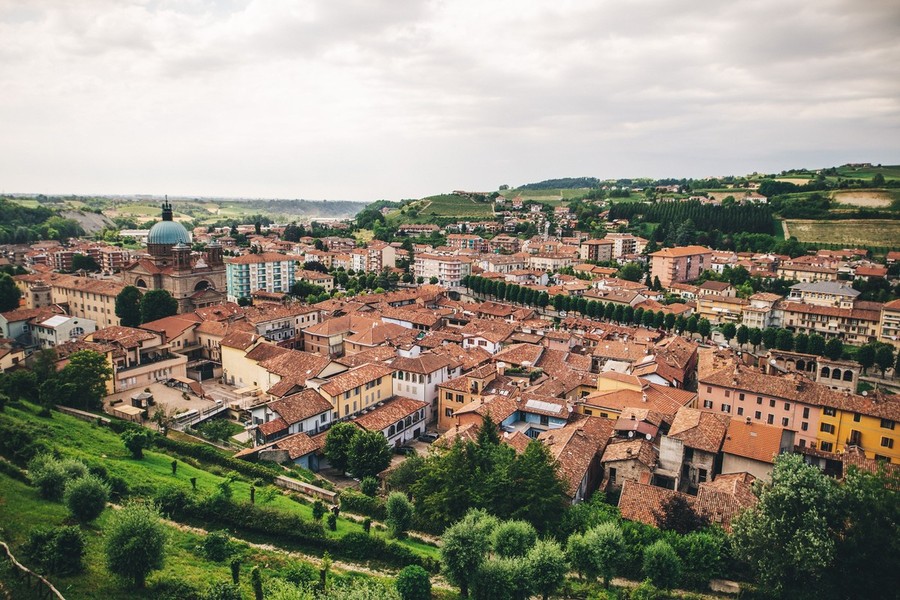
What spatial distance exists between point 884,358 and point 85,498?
2519 inches

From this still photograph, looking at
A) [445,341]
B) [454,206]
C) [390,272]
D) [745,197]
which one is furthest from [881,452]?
[454,206]

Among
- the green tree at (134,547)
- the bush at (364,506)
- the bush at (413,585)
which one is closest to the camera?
the green tree at (134,547)

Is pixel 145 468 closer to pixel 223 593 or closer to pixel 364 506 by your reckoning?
pixel 364 506

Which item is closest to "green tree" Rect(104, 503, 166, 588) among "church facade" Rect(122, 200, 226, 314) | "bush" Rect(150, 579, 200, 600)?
"bush" Rect(150, 579, 200, 600)

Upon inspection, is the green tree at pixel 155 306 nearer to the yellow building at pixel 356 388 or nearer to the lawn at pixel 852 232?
the yellow building at pixel 356 388

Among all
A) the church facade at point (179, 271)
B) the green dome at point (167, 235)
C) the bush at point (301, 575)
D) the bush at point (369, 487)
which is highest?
the green dome at point (167, 235)

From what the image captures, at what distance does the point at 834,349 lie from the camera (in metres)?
55.7

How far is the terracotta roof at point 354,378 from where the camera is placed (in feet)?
110

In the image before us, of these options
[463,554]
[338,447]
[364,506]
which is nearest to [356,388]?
[338,447]

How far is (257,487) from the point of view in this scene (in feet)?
77.9

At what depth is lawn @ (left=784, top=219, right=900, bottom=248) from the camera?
100562 millimetres

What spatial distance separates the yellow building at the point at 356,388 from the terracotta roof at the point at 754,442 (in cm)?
2100

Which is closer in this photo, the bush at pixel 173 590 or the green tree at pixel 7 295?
the bush at pixel 173 590

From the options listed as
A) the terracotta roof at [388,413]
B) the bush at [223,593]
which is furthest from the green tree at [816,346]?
the bush at [223,593]
